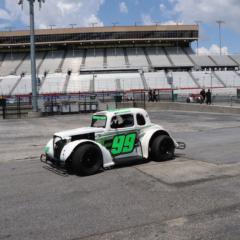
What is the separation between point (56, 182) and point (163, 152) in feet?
10.7

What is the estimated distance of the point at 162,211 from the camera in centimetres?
655

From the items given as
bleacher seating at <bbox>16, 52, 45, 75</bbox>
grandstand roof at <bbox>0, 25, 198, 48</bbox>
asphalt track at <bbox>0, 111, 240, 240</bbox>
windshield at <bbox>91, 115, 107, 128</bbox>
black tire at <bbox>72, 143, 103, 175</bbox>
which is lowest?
asphalt track at <bbox>0, 111, 240, 240</bbox>

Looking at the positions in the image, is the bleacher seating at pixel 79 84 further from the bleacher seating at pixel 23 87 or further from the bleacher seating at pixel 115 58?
the bleacher seating at pixel 115 58

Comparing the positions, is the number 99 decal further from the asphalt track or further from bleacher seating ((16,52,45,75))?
bleacher seating ((16,52,45,75))

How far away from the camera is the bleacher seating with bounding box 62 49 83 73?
7556cm

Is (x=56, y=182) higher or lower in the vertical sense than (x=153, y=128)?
lower

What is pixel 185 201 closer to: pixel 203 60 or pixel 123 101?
pixel 123 101

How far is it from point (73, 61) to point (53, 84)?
15.2m

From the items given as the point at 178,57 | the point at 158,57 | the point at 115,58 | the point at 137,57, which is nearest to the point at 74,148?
the point at 115,58

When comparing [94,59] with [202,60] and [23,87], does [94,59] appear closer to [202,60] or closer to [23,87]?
[23,87]

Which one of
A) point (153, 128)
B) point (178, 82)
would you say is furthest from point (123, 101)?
point (153, 128)

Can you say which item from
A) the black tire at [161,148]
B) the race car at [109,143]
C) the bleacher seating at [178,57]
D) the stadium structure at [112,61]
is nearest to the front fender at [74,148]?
the race car at [109,143]

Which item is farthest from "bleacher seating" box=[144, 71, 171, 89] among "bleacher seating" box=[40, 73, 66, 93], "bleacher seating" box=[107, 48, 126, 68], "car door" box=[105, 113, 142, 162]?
"car door" box=[105, 113, 142, 162]

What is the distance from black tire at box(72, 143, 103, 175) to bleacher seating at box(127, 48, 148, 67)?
66.0 m
